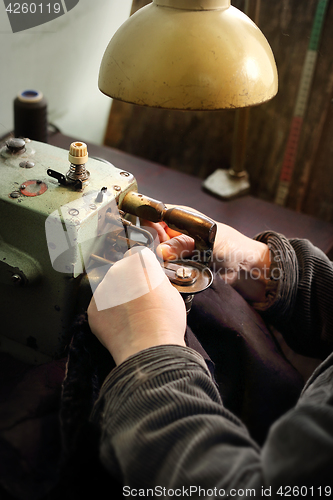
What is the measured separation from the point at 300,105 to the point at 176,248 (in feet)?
4.95

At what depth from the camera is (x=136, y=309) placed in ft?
2.67

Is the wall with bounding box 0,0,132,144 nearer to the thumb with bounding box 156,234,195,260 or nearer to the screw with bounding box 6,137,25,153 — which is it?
the screw with bounding box 6,137,25,153

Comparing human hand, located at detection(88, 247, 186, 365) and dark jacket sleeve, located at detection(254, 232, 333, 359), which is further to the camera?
dark jacket sleeve, located at detection(254, 232, 333, 359)

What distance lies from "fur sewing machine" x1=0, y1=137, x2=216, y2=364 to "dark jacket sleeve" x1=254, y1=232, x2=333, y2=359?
24 centimetres

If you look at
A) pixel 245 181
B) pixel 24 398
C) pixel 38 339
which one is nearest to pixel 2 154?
pixel 38 339

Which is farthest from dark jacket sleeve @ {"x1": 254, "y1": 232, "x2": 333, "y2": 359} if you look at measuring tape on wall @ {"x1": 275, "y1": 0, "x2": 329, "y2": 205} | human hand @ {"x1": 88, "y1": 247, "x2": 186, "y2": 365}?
measuring tape on wall @ {"x1": 275, "y1": 0, "x2": 329, "y2": 205}

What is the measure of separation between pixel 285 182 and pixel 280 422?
Result: 2037mm

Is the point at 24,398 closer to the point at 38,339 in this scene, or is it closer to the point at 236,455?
the point at 38,339

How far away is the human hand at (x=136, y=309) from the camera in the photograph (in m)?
0.77

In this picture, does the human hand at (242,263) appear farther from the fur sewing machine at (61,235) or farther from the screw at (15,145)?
the screw at (15,145)

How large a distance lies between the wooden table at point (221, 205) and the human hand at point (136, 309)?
0.75 metres

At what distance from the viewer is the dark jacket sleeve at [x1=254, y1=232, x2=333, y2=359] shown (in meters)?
1.07

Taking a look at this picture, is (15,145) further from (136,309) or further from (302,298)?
(302,298)

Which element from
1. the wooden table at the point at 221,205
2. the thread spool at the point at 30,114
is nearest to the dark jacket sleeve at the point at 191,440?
the wooden table at the point at 221,205
